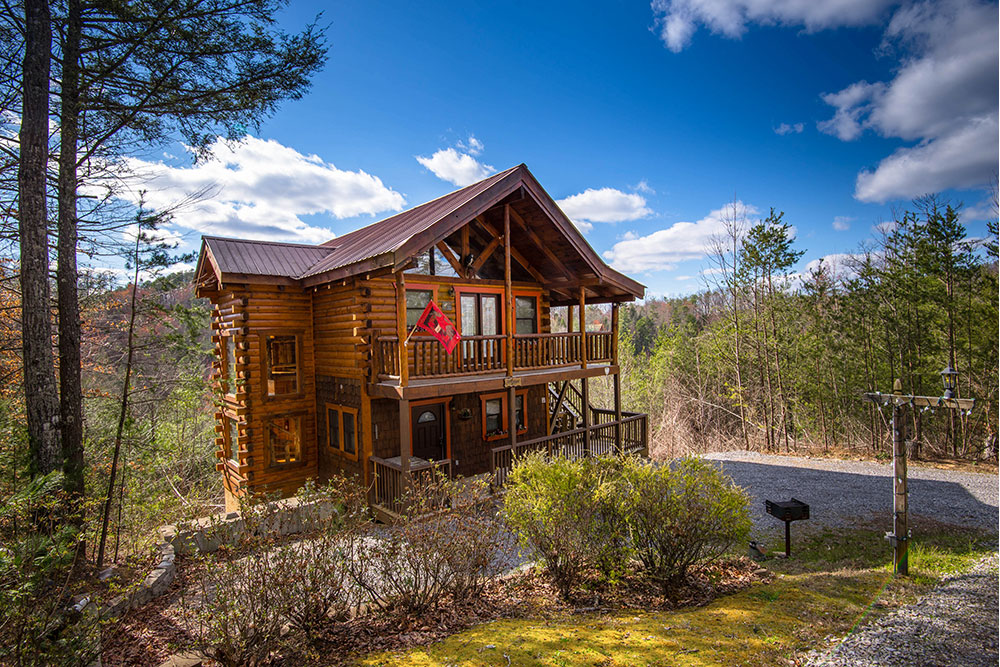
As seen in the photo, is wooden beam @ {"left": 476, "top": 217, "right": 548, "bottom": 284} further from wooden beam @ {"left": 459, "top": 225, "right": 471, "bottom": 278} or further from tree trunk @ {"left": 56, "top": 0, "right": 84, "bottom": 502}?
tree trunk @ {"left": 56, "top": 0, "right": 84, "bottom": 502}

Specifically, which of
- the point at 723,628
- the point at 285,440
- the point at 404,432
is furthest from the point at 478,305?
the point at 723,628

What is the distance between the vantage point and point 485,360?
10.5 meters

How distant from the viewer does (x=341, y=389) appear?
10.6 meters

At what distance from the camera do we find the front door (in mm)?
10836

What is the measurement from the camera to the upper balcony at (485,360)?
9203mm

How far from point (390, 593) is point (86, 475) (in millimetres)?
5018

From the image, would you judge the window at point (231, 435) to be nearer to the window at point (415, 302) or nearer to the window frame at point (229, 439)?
the window frame at point (229, 439)

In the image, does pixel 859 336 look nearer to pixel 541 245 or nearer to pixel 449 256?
pixel 541 245

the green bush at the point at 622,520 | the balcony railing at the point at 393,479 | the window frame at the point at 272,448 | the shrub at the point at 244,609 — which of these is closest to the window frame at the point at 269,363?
the window frame at the point at 272,448

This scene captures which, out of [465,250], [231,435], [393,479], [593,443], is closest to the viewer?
[393,479]

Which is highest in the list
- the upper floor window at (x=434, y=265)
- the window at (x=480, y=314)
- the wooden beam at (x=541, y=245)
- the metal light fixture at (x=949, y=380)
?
the wooden beam at (x=541, y=245)

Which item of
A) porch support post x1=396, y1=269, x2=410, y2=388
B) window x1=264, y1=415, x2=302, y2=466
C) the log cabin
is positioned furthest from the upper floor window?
window x1=264, y1=415, x2=302, y2=466

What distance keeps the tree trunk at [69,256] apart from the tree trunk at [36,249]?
0.41m

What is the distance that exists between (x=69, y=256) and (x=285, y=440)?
6.35 meters
